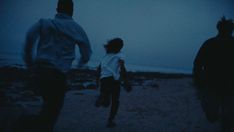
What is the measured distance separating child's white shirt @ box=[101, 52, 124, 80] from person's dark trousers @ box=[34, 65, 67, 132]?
2.33m

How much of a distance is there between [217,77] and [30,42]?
8.80 ft

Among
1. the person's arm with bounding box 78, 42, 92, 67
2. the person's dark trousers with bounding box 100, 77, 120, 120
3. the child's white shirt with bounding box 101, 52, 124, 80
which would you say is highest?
the person's arm with bounding box 78, 42, 92, 67

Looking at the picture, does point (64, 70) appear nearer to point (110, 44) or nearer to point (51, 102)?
point (51, 102)

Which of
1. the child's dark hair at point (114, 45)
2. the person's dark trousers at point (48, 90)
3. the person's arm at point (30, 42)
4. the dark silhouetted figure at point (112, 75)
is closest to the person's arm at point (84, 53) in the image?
the person's dark trousers at point (48, 90)

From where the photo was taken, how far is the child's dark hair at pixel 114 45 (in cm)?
535

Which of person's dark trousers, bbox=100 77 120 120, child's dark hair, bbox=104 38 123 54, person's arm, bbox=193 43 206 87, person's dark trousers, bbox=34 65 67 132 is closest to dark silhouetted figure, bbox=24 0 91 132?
person's dark trousers, bbox=34 65 67 132

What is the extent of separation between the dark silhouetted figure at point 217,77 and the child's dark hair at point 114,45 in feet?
6.41

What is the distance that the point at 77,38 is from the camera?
3.01 metres

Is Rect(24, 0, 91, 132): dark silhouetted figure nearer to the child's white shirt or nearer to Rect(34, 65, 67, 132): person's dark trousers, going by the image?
Rect(34, 65, 67, 132): person's dark trousers

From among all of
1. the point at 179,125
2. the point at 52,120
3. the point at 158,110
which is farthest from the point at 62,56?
the point at 158,110

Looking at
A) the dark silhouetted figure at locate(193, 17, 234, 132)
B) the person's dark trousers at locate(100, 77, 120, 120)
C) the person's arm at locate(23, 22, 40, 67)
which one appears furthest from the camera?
the person's dark trousers at locate(100, 77, 120, 120)

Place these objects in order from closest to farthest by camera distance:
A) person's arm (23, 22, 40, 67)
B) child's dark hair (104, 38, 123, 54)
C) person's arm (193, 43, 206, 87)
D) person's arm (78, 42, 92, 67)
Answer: person's arm (23, 22, 40, 67) < person's arm (78, 42, 92, 67) < person's arm (193, 43, 206, 87) < child's dark hair (104, 38, 123, 54)

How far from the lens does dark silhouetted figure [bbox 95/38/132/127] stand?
5.15 m

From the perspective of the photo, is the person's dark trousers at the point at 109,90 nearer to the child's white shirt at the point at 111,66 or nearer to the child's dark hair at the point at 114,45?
the child's white shirt at the point at 111,66
